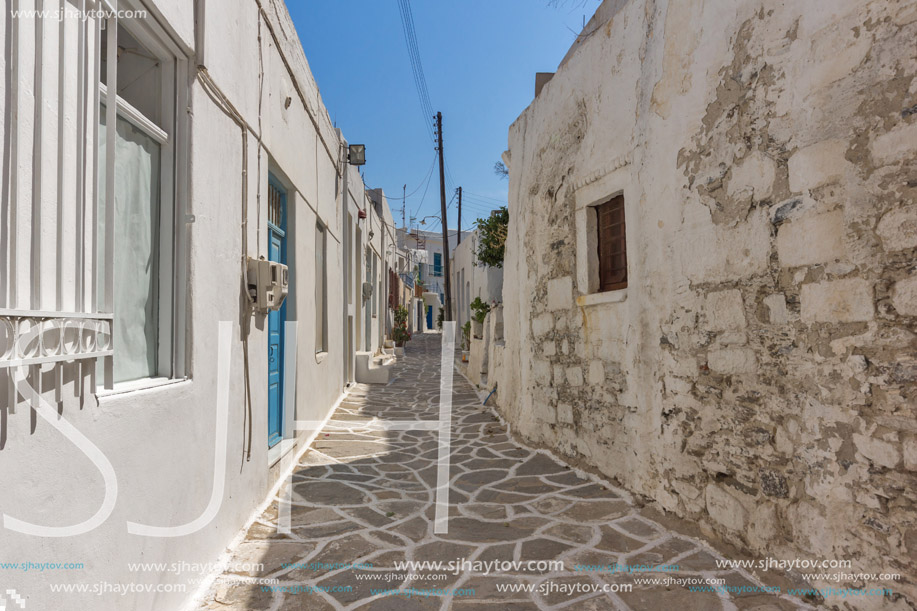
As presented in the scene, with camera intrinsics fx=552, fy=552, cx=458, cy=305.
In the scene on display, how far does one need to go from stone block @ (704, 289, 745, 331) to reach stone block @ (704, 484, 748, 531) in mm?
1007

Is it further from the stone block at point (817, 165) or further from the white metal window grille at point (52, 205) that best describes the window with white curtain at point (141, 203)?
the stone block at point (817, 165)

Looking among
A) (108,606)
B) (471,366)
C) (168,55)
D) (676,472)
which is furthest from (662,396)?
(471,366)

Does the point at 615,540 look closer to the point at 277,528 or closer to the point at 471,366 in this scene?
the point at 277,528

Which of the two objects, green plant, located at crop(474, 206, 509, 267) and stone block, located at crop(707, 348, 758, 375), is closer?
stone block, located at crop(707, 348, 758, 375)

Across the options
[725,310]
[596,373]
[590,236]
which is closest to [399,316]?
[590,236]

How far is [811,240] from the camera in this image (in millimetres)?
2834

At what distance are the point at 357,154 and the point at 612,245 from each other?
5.05 meters


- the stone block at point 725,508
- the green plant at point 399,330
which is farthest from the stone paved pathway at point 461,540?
the green plant at point 399,330

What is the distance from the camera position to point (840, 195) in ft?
8.83

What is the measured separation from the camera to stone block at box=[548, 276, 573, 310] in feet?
17.5

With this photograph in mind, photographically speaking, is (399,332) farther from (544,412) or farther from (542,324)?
(544,412)

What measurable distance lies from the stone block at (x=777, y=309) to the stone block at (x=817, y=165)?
1.89 feet

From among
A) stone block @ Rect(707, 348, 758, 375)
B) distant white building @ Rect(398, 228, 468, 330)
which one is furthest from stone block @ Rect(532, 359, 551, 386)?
distant white building @ Rect(398, 228, 468, 330)

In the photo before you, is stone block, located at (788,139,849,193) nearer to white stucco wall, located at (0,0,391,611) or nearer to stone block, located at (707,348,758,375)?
stone block, located at (707,348,758,375)
